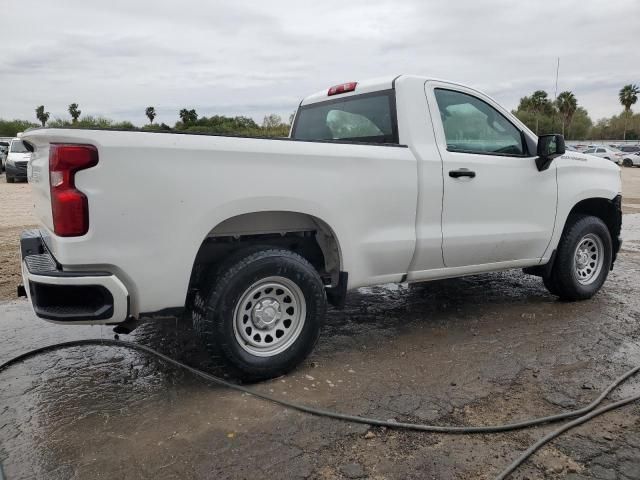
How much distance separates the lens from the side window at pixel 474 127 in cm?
425

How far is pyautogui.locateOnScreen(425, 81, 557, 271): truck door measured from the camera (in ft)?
13.6

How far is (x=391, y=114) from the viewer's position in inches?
163

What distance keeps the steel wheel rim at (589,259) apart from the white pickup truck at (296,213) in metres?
0.11

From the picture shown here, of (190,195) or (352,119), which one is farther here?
(352,119)

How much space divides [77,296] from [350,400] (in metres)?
1.70

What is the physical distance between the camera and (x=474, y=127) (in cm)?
445

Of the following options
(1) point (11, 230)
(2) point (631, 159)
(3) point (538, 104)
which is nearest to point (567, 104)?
(3) point (538, 104)

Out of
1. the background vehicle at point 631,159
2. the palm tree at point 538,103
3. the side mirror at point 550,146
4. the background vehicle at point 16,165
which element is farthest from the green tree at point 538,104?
the side mirror at point 550,146

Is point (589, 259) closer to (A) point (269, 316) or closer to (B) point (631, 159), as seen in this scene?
(A) point (269, 316)

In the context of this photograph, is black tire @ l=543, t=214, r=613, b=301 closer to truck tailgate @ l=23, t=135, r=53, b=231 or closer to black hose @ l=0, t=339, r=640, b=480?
black hose @ l=0, t=339, r=640, b=480

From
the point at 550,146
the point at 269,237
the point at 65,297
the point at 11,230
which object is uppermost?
the point at 550,146

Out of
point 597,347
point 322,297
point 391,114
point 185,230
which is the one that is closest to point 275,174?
point 185,230

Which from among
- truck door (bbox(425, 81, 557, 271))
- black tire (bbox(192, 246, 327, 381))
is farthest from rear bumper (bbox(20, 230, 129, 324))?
truck door (bbox(425, 81, 557, 271))

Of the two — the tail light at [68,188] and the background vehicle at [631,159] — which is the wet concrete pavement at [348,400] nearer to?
the tail light at [68,188]
